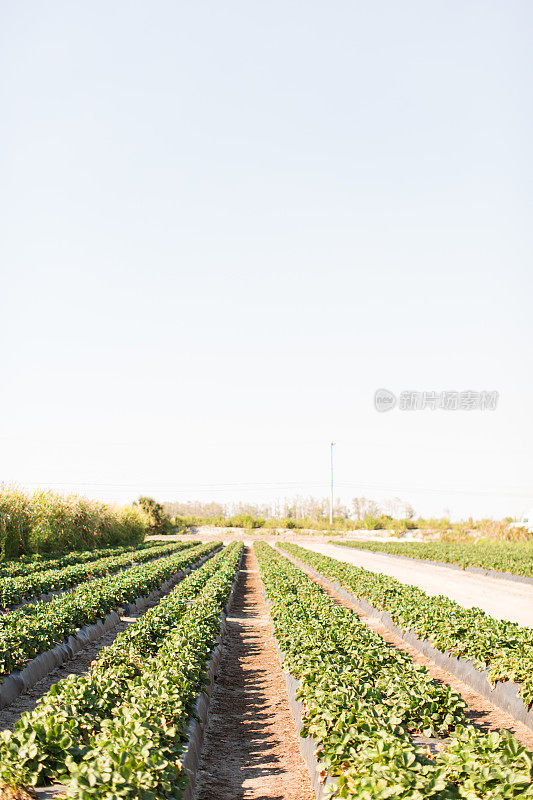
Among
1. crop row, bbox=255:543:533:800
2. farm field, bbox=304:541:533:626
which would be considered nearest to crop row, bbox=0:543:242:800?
crop row, bbox=255:543:533:800

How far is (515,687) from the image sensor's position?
7.69 metres

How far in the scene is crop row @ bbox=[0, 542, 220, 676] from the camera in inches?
328

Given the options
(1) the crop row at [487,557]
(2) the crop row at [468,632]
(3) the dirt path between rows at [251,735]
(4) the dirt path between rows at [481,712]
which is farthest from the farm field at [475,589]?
(3) the dirt path between rows at [251,735]

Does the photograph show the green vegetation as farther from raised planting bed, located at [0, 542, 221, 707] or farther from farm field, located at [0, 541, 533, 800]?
farm field, located at [0, 541, 533, 800]

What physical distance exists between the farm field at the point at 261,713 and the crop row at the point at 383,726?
0.02 m

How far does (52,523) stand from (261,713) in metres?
22.6

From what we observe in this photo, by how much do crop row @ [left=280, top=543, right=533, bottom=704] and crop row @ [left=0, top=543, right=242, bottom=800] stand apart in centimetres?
415

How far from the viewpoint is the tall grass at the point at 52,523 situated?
970 inches

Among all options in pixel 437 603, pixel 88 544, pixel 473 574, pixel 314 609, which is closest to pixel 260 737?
pixel 314 609

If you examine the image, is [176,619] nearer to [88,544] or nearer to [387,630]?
[387,630]

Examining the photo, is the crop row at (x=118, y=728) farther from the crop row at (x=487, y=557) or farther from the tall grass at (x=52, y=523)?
the crop row at (x=487, y=557)

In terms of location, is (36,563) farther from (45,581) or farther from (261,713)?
(261,713)

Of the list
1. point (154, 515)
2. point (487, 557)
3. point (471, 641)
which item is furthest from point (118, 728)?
point (154, 515)

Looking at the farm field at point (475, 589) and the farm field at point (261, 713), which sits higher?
the farm field at point (261, 713)
